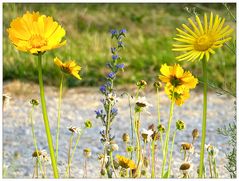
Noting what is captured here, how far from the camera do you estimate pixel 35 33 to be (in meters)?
1.78

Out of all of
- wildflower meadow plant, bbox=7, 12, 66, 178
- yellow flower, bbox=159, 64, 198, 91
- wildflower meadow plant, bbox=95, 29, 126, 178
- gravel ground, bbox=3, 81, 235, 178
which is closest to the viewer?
wildflower meadow plant, bbox=7, 12, 66, 178

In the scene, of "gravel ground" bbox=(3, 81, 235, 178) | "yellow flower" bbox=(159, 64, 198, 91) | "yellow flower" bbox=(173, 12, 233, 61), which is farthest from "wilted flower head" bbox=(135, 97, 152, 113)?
"gravel ground" bbox=(3, 81, 235, 178)

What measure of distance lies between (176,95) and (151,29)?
7.82 metres

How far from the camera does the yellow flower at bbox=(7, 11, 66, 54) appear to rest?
1.74 m

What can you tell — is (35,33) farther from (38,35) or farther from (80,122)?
(80,122)

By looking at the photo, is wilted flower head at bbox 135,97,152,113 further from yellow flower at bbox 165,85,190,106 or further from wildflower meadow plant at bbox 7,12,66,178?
wildflower meadow plant at bbox 7,12,66,178

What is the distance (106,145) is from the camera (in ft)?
7.18

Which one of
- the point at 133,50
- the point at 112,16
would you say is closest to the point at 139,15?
the point at 112,16

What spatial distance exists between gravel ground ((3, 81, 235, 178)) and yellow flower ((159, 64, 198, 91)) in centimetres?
191

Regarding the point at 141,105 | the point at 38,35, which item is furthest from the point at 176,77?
the point at 38,35

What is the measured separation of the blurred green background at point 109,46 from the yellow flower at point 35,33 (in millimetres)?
3339

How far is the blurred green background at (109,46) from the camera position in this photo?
7.00 m

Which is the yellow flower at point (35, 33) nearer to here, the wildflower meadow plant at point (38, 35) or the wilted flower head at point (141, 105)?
the wildflower meadow plant at point (38, 35)

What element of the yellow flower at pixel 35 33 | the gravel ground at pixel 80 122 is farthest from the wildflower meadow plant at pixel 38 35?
the gravel ground at pixel 80 122
